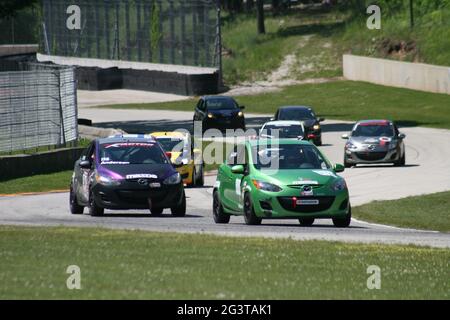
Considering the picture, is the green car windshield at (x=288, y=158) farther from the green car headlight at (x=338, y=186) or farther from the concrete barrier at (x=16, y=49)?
the concrete barrier at (x=16, y=49)

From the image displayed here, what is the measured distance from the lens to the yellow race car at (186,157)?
3453 centimetres

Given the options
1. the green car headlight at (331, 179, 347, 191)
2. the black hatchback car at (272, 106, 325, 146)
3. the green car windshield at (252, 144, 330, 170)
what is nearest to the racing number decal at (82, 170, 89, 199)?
the green car windshield at (252, 144, 330, 170)

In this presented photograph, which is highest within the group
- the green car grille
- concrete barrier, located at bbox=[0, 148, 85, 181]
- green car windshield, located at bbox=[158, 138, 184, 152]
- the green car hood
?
the green car hood

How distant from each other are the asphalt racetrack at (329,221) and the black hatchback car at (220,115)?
2.81 meters

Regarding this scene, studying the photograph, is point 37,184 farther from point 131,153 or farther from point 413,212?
point 413,212

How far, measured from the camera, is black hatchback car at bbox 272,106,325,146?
4825cm

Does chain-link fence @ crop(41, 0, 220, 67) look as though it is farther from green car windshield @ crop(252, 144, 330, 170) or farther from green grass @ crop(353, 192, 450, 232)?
green car windshield @ crop(252, 144, 330, 170)

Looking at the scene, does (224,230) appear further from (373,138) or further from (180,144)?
(373,138)

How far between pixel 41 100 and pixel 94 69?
44.4 m

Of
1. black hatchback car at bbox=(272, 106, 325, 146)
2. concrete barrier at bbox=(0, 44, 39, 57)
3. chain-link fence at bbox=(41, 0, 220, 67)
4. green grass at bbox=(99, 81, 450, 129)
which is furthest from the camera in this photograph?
concrete barrier at bbox=(0, 44, 39, 57)

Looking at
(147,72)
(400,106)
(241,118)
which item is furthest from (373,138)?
(147,72)

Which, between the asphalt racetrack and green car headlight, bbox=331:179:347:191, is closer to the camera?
the asphalt racetrack

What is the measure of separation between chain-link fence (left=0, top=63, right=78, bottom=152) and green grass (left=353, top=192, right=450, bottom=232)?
1135 centimetres

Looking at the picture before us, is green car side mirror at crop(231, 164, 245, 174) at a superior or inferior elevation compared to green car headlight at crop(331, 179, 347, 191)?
superior
